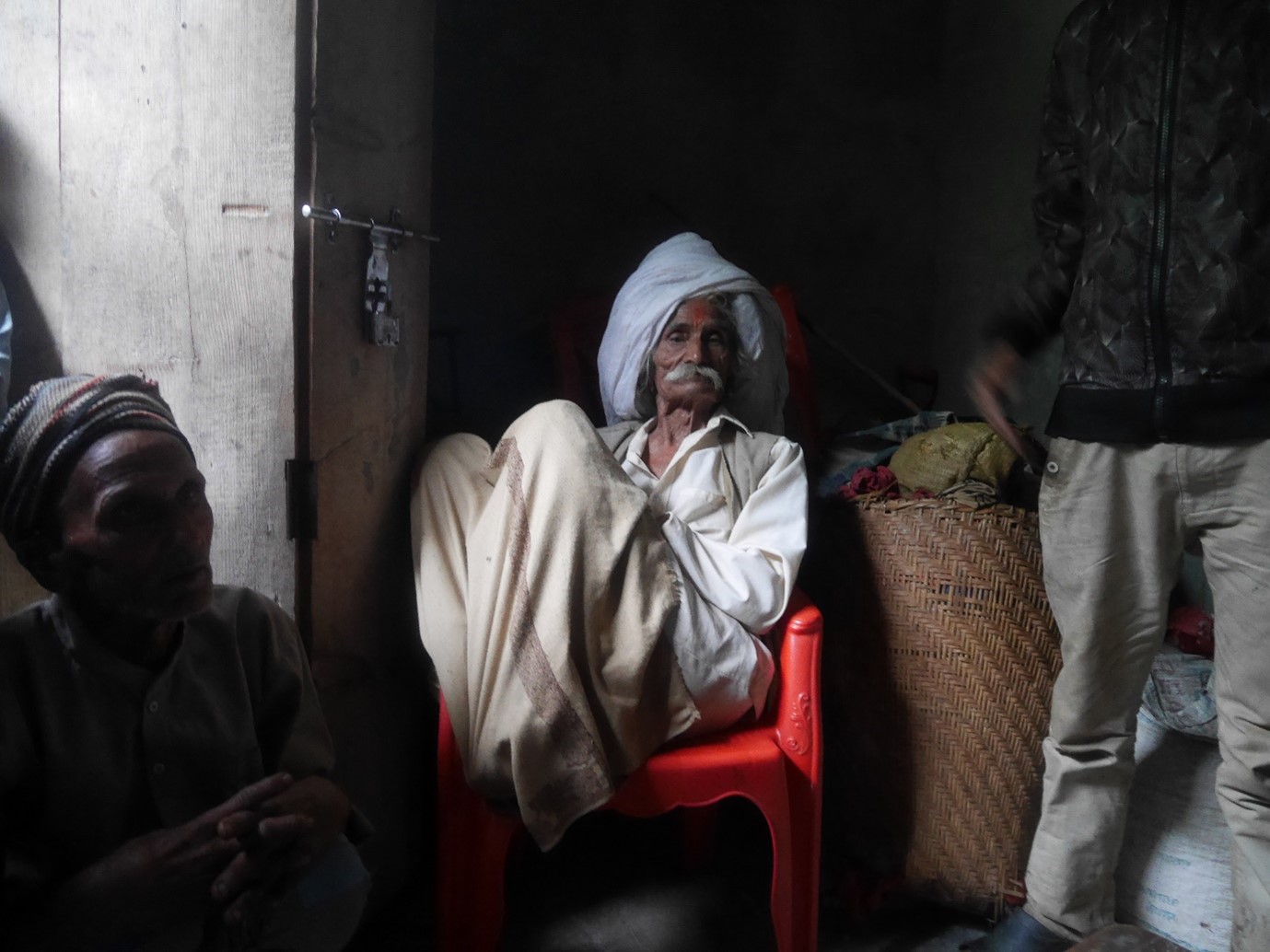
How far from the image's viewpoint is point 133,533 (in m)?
1.10

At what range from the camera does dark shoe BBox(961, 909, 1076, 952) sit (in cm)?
179

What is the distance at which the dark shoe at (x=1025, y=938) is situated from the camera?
179cm

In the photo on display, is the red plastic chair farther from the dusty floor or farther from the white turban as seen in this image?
the white turban

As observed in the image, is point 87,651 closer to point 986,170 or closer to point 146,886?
point 146,886

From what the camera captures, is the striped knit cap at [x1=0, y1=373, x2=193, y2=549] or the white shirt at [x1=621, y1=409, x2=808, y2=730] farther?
the white shirt at [x1=621, y1=409, x2=808, y2=730]

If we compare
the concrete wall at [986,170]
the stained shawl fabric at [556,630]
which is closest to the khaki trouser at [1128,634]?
the stained shawl fabric at [556,630]

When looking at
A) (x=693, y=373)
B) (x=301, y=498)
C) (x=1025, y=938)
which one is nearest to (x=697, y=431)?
(x=693, y=373)

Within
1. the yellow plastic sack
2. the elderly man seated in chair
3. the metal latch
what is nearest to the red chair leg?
the elderly man seated in chair

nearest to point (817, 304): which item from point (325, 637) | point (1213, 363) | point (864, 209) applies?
point (864, 209)

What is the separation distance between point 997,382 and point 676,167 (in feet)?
5.50

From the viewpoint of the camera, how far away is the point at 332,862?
125 centimetres

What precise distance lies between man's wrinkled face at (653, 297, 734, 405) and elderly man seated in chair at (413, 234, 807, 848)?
0.98 feet

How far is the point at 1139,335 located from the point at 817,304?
5.85 feet

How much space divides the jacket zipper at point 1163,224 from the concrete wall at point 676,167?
1.54 m
